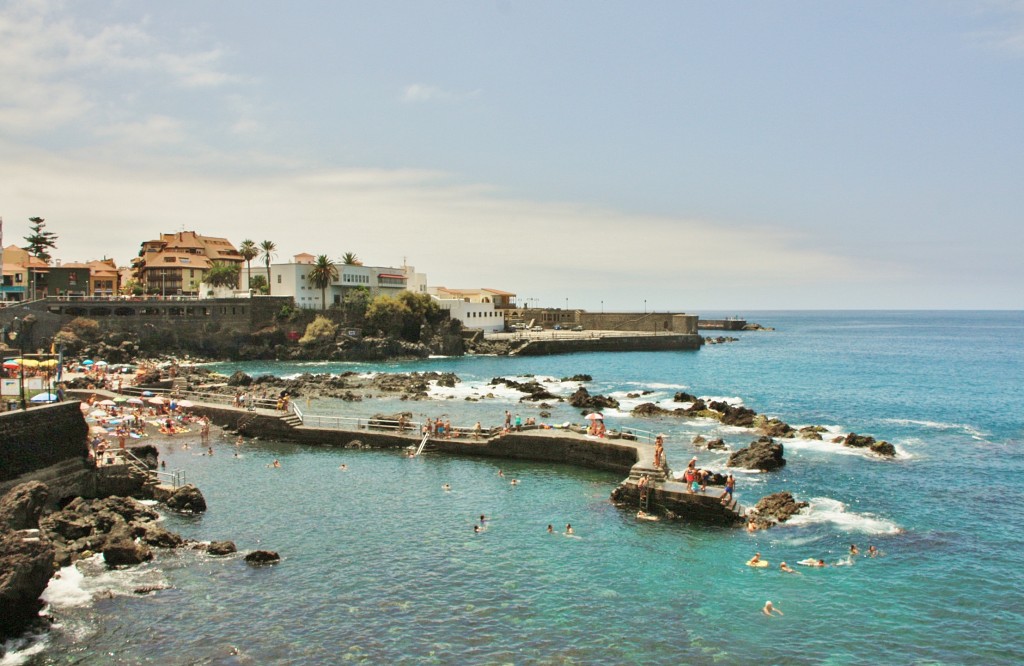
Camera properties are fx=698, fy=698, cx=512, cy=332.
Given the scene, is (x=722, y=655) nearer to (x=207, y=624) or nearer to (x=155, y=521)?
(x=207, y=624)

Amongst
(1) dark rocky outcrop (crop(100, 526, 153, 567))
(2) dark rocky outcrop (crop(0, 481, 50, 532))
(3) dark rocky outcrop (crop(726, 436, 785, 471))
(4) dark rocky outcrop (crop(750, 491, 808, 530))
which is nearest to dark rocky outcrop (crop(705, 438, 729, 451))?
(3) dark rocky outcrop (crop(726, 436, 785, 471))

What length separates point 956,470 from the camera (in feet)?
127

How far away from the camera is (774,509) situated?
96.9 feet

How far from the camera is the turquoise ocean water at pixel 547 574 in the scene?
18766 mm

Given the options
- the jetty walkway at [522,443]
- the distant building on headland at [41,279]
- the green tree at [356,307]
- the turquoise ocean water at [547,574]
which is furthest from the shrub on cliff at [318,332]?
the turquoise ocean water at [547,574]

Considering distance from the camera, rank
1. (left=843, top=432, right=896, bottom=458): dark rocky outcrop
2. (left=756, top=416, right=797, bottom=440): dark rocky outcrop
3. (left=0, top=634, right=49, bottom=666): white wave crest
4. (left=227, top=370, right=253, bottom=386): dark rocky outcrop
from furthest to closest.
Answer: (left=227, top=370, right=253, bottom=386): dark rocky outcrop
(left=756, top=416, right=797, bottom=440): dark rocky outcrop
(left=843, top=432, right=896, bottom=458): dark rocky outcrop
(left=0, top=634, right=49, bottom=666): white wave crest

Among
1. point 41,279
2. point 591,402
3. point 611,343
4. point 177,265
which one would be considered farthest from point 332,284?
point 591,402

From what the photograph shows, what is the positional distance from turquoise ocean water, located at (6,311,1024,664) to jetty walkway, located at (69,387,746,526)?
118 centimetres

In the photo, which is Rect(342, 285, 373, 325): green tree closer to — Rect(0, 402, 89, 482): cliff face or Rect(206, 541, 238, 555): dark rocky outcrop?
Rect(0, 402, 89, 482): cliff face

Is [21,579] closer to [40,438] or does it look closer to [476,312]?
[40,438]

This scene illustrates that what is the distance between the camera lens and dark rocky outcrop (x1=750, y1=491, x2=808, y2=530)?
28253mm

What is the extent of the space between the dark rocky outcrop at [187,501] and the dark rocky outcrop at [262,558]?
675 cm

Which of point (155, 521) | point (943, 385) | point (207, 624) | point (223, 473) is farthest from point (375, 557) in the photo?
point (943, 385)

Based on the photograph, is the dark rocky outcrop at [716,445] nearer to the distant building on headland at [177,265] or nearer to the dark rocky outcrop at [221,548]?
the dark rocky outcrop at [221,548]
